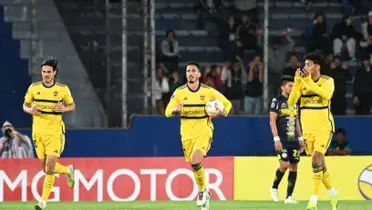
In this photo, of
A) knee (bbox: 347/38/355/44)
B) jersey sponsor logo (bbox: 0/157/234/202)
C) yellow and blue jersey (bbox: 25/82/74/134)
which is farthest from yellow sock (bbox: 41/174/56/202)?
knee (bbox: 347/38/355/44)

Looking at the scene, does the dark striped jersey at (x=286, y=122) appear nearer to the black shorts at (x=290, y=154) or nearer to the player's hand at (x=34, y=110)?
the black shorts at (x=290, y=154)

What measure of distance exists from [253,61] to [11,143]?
5.14 meters

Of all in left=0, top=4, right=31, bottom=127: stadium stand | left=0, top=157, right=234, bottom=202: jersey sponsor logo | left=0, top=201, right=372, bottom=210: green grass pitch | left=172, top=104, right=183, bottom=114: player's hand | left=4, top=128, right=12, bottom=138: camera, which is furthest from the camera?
left=0, top=4, right=31, bottom=127: stadium stand

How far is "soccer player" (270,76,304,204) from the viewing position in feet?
63.0

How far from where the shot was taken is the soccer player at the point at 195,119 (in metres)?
16.5

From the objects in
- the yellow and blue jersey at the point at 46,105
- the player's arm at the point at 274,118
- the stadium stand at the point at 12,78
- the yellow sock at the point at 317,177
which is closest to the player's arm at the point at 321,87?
the yellow sock at the point at 317,177

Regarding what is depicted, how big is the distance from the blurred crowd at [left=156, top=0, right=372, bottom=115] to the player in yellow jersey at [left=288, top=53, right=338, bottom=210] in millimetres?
6456

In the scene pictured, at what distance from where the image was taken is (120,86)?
22422 millimetres

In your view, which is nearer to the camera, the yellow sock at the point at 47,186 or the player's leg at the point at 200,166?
the player's leg at the point at 200,166

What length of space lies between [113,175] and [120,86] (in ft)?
8.32

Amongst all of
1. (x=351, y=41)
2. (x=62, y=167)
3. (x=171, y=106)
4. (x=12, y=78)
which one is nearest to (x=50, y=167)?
(x=62, y=167)

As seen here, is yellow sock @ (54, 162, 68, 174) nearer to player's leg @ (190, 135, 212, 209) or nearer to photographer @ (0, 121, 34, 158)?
player's leg @ (190, 135, 212, 209)

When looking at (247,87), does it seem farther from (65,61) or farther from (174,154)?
(65,61)

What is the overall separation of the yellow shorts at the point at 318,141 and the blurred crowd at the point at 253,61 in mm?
6440
